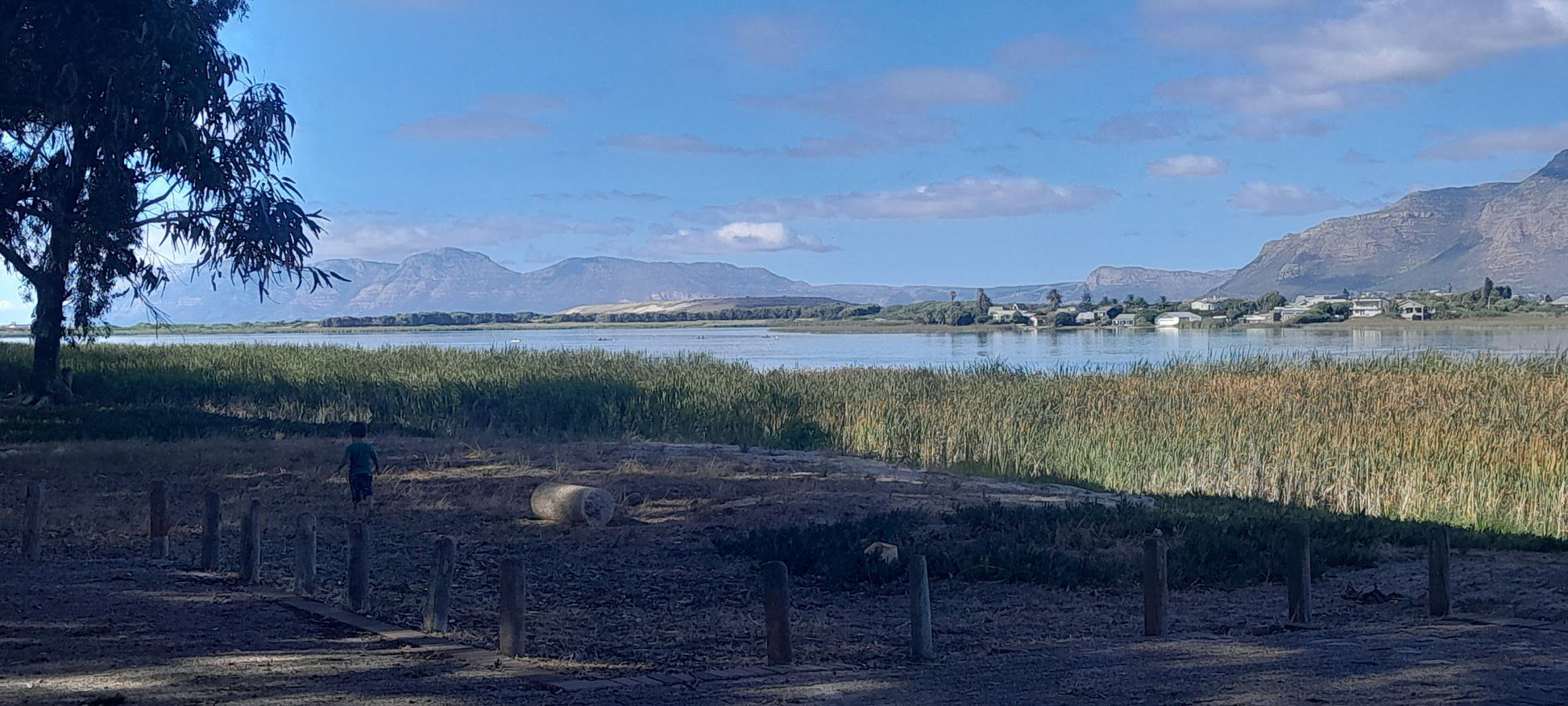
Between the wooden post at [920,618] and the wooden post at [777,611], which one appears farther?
the wooden post at [920,618]

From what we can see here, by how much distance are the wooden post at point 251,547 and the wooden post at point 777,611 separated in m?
5.00

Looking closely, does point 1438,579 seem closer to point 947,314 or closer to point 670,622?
point 670,622

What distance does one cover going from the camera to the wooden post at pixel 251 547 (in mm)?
10289

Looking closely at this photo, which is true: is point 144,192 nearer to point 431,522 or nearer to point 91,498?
point 91,498

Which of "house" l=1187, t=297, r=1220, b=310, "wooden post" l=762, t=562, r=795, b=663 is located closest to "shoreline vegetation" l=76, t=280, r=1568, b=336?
"house" l=1187, t=297, r=1220, b=310

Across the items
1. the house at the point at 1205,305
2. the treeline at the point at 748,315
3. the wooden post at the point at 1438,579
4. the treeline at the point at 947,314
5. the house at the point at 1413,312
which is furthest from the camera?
the treeline at the point at 748,315

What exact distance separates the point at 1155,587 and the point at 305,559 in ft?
20.5

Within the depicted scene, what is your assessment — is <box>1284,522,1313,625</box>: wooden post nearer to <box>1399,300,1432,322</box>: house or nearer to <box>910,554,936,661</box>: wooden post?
<box>910,554,936,661</box>: wooden post

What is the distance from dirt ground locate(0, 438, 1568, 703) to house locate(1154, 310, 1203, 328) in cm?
9272

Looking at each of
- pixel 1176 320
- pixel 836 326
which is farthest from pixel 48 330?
pixel 836 326

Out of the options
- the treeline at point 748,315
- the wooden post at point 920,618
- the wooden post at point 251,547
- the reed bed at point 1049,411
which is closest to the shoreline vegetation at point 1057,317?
the treeline at point 748,315

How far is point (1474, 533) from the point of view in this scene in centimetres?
1258

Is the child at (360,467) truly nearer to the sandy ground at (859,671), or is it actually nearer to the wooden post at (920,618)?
the sandy ground at (859,671)

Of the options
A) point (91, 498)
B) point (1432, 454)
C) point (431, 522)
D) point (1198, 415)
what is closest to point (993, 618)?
point (431, 522)
